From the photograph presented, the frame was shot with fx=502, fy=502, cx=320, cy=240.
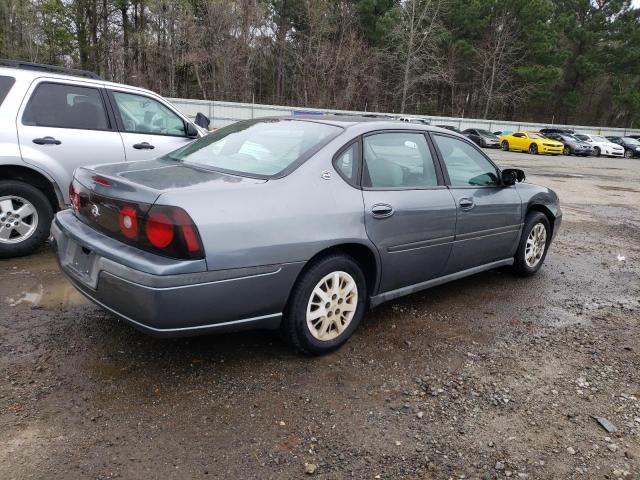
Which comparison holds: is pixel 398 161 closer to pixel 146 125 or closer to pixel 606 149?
pixel 146 125

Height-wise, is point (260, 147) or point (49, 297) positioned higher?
point (260, 147)

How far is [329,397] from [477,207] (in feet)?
7.12

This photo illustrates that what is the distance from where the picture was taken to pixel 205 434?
252 cm

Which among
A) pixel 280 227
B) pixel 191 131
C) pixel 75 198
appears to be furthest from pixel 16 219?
pixel 280 227

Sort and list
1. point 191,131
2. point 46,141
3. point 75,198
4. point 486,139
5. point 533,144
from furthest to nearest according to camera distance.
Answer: point 486,139
point 533,144
point 191,131
point 46,141
point 75,198

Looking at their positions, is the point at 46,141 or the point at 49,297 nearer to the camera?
the point at 49,297

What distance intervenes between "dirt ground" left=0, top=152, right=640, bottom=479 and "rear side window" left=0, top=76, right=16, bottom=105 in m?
1.77

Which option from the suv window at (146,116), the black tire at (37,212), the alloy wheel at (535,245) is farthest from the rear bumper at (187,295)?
the alloy wheel at (535,245)

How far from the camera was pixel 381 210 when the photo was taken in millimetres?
3408

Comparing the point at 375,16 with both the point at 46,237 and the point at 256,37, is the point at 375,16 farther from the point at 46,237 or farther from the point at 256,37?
the point at 46,237

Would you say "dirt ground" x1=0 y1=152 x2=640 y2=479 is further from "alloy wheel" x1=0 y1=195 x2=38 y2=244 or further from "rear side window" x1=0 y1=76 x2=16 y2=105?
"rear side window" x1=0 y1=76 x2=16 y2=105

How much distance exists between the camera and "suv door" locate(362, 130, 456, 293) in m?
3.44

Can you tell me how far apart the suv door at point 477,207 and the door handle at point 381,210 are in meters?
0.82

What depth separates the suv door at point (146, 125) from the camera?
5.49 m
